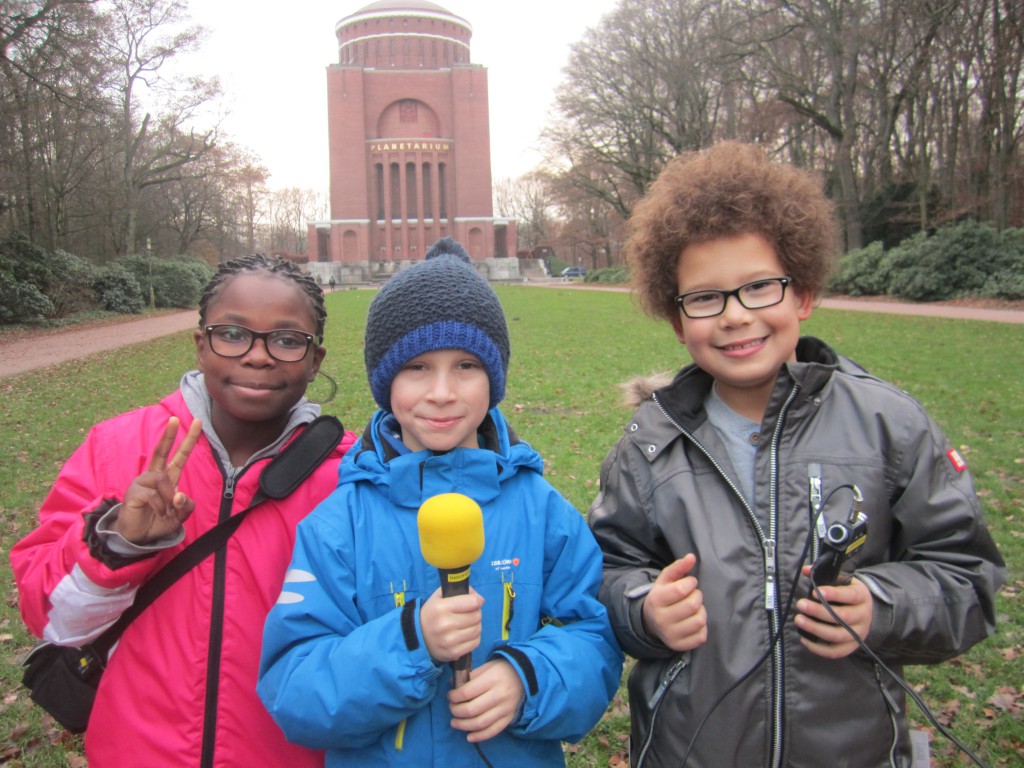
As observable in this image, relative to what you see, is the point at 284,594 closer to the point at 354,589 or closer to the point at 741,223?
the point at 354,589

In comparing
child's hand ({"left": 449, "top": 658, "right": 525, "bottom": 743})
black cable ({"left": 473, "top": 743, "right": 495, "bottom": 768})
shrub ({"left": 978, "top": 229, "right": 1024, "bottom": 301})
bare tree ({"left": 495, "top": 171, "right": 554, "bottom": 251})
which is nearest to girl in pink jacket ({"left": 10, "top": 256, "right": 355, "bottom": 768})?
black cable ({"left": 473, "top": 743, "right": 495, "bottom": 768})

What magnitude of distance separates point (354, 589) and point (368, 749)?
0.34 meters

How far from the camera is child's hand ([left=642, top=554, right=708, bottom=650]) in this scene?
1585 millimetres

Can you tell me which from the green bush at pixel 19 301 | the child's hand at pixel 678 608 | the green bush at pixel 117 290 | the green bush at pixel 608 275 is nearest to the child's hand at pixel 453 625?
the child's hand at pixel 678 608

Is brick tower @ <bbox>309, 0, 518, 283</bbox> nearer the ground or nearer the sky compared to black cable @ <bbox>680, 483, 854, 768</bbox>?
nearer the sky

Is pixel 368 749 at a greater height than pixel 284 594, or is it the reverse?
pixel 284 594

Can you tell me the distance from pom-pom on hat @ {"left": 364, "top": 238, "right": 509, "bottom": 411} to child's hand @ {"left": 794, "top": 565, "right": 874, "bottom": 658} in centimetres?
88

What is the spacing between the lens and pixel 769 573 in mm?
1687

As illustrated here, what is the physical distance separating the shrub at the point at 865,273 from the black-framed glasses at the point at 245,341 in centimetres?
2541

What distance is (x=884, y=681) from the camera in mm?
1700

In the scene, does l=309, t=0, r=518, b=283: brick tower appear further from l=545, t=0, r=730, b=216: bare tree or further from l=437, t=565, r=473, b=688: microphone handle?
l=437, t=565, r=473, b=688: microphone handle

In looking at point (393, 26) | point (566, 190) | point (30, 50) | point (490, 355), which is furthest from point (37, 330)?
point (393, 26)

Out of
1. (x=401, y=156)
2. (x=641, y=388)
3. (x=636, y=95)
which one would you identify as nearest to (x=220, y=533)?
(x=641, y=388)

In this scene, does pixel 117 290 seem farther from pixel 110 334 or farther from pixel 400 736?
pixel 400 736
